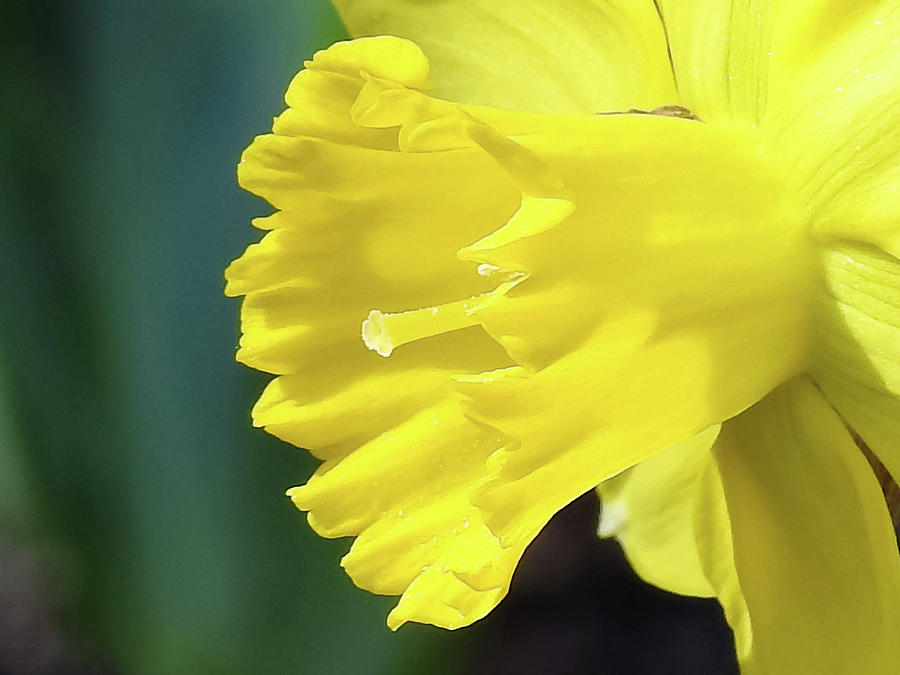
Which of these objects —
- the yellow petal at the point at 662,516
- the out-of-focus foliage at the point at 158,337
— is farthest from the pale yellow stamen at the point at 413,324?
the out-of-focus foliage at the point at 158,337

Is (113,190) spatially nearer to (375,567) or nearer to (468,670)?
(375,567)

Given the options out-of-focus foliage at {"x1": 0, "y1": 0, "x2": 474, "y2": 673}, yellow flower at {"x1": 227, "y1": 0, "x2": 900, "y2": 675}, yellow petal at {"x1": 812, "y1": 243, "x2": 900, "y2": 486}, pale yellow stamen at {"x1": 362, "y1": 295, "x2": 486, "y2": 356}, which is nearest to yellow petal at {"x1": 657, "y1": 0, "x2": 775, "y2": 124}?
yellow flower at {"x1": 227, "y1": 0, "x2": 900, "y2": 675}

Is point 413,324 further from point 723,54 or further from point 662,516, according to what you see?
point 662,516

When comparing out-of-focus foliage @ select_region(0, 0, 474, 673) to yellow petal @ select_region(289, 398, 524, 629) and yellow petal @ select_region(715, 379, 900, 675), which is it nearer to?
yellow petal @ select_region(289, 398, 524, 629)

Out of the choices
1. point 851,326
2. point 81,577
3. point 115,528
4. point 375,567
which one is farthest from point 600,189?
point 81,577

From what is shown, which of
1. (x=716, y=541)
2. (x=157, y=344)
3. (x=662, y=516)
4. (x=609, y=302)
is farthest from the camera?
(x=157, y=344)

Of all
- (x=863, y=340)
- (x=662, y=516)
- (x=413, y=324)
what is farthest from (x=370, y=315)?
(x=662, y=516)

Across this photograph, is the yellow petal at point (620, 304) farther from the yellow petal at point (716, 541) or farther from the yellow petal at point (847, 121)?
the yellow petal at point (716, 541)
